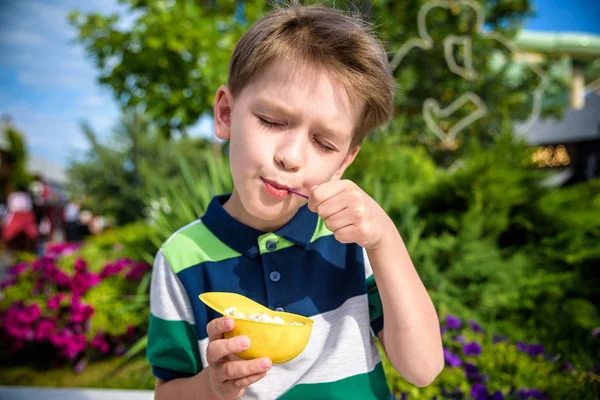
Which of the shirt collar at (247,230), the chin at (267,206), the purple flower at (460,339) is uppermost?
the chin at (267,206)

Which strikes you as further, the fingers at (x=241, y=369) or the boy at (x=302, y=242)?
the boy at (x=302, y=242)

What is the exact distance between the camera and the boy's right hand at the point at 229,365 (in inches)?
32.5

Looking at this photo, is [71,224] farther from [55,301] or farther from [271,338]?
[271,338]

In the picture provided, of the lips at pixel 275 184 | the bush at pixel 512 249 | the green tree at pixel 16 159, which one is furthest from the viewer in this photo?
the green tree at pixel 16 159

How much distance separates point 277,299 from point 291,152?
0.35 metres

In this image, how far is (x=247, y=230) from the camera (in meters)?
1.19

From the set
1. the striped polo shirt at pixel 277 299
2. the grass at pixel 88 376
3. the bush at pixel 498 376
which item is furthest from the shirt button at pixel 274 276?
the grass at pixel 88 376

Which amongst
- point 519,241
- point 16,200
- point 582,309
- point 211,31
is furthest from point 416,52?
point 16,200

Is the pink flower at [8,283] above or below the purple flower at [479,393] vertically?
below

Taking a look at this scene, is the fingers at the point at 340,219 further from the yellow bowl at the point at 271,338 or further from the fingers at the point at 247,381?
the fingers at the point at 247,381

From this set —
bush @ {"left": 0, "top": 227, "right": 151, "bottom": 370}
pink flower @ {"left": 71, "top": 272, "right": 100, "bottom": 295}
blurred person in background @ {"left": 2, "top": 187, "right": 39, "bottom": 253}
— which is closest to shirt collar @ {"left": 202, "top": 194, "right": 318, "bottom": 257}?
bush @ {"left": 0, "top": 227, "right": 151, "bottom": 370}

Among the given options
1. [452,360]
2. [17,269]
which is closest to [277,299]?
[452,360]

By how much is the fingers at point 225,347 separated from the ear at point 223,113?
0.54 m

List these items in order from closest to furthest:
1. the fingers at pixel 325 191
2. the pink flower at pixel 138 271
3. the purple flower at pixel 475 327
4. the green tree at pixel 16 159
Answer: the fingers at pixel 325 191 < the purple flower at pixel 475 327 < the pink flower at pixel 138 271 < the green tree at pixel 16 159
